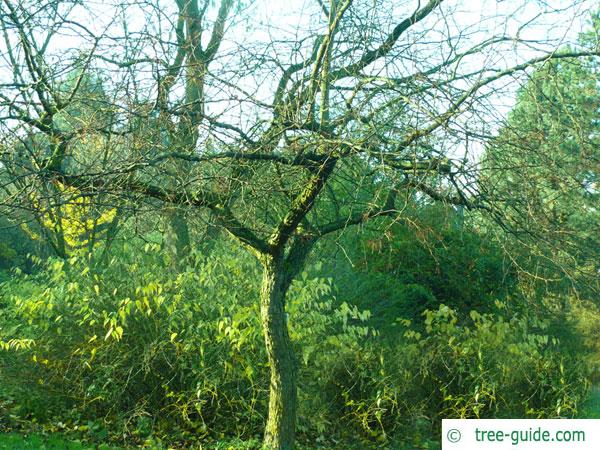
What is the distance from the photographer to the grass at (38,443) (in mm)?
7102

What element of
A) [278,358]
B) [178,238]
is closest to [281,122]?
[278,358]

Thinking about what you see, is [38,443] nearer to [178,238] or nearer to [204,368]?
[204,368]

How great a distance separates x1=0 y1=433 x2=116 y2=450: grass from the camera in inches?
280

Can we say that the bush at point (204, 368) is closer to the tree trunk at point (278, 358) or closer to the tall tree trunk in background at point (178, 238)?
the tree trunk at point (278, 358)

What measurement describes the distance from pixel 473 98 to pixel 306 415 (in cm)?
462

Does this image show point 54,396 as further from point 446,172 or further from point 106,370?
point 446,172

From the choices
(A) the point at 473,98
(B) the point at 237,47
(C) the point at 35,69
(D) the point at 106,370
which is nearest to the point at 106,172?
(C) the point at 35,69

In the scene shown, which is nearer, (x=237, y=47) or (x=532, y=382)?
(x=237, y=47)

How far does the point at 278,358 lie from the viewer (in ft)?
22.8

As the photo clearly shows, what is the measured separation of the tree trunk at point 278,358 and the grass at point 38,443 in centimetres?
168

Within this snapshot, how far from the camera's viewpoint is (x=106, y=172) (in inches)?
216

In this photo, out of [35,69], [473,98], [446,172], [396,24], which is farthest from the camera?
[396,24]

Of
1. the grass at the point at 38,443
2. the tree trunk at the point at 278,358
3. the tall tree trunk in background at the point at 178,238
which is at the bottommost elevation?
the grass at the point at 38,443

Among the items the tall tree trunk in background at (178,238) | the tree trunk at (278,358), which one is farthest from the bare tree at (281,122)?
the tall tree trunk in background at (178,238)
